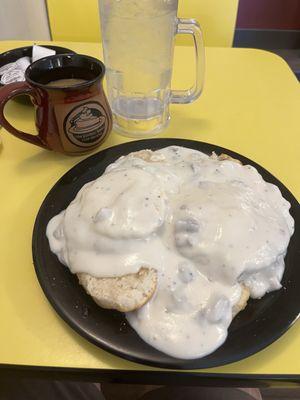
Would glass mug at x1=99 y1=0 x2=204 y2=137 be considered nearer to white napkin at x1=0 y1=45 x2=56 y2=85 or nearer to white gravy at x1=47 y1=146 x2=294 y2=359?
white napkin at x1=0 y1=45 x2=56 y2=85

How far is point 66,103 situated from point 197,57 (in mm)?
381

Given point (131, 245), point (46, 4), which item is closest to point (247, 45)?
point (46, 4)

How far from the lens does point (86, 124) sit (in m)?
0.84

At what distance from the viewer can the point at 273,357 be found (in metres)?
0.54

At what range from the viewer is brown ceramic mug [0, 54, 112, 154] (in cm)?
78

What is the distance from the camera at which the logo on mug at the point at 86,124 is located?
0.81 meters

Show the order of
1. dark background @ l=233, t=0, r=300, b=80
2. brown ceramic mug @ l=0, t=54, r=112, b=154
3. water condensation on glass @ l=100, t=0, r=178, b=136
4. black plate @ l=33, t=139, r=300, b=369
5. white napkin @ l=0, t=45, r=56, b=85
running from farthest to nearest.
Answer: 1. dark background @ l=233, t=0, r=300, b=80
2. white napkin @ l=0, t=45, r=56, b=85
3. water condensation on glass @ l=100, t=0, r=178, b=136
4. brown ceramic mug @ l=0, t=54, r=112, b=154
5. black plate @ l=33, t=139, r=300, b=369

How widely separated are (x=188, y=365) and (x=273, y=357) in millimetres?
134

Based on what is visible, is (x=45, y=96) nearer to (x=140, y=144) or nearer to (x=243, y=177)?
(x=140, y=144)

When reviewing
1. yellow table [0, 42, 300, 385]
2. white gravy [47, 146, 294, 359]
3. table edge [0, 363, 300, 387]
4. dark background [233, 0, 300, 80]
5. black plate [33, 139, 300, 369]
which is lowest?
dark background [233, 0, 300, 80]

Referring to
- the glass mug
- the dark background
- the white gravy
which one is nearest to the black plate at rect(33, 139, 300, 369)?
the white gravy

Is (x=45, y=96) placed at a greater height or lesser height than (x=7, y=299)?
greater

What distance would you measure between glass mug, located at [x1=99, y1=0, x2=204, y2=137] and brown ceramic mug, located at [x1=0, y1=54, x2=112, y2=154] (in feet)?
0.41

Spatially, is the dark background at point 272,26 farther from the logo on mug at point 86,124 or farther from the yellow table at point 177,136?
the logo on mug at point 86,124
